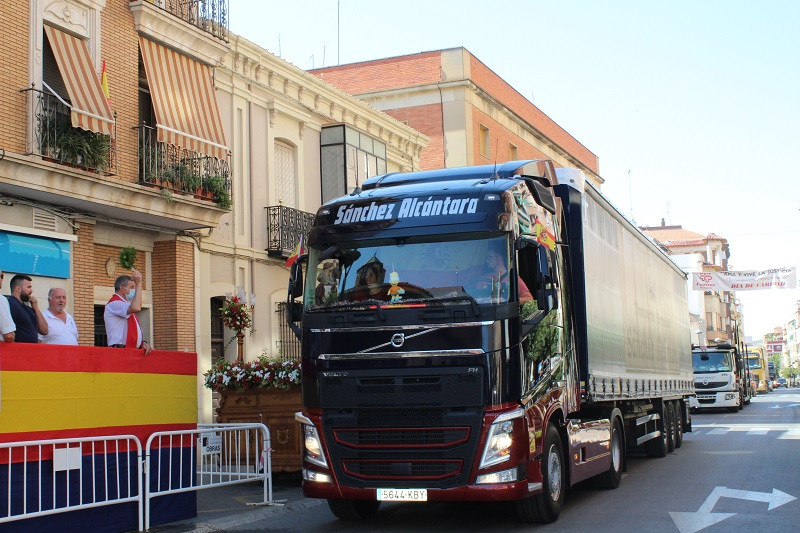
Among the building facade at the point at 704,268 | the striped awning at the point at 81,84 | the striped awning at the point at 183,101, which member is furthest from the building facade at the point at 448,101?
the building facade at the point at 704,268

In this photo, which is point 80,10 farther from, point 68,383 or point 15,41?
point 68,383

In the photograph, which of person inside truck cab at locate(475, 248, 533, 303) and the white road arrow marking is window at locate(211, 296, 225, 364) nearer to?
the white road arrow marking

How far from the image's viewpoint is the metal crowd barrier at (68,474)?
25.1 ft

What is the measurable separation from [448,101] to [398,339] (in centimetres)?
2662

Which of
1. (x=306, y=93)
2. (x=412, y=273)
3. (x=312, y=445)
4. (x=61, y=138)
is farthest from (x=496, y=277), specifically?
(x=306, y=93)

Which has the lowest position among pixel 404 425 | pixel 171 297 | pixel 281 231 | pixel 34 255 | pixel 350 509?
pixel 350 509

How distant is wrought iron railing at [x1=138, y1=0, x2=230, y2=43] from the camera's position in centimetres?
1755

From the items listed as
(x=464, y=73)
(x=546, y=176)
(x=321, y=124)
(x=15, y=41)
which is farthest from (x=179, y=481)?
(x=464, y=73)

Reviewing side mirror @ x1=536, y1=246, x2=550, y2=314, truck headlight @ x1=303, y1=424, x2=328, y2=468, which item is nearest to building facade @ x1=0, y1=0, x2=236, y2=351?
truck headlight @ x1=303, y1=424, x2=328, y2=468

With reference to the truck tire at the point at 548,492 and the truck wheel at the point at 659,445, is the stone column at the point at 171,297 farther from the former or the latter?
the truck tire at the point at 548,492

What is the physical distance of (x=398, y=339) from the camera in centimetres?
865

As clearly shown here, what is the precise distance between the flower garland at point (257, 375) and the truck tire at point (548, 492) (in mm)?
4199

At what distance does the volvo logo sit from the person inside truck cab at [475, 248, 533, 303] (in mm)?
821

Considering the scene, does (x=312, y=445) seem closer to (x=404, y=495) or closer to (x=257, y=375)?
(x=404, y=495)
